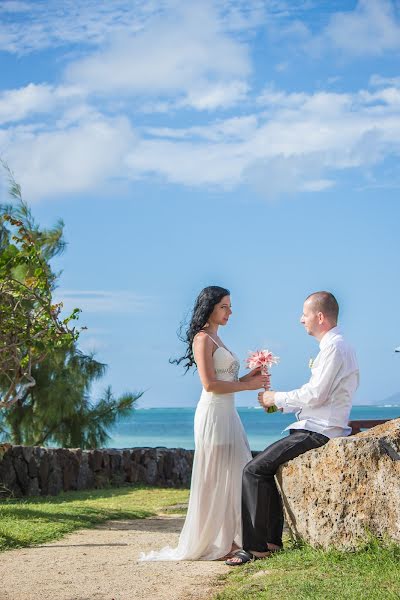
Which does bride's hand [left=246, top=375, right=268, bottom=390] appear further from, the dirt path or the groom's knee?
the dirt path

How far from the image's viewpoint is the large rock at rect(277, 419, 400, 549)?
6.18 meters

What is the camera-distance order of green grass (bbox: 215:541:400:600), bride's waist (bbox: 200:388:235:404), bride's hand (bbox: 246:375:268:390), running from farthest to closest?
bride's waist (bbox: 200:388:235:404)
bride's hand (bbox: 246:375:268:390)
green grass (bbox: 215:541:400:600)

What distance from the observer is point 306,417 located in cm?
689

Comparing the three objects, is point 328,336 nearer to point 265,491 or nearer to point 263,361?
point 263,361

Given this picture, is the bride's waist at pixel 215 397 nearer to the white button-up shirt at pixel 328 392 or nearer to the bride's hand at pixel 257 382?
the bride's hand at pixel 257 382

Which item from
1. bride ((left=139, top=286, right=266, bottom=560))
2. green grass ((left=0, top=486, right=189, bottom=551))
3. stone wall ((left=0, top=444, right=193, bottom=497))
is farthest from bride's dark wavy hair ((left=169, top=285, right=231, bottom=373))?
stone wall ((left=0, top=444, right=193, bottom=497))

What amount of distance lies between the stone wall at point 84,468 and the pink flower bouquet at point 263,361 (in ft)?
22.2

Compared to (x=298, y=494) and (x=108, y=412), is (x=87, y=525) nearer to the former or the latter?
(x=298, y=494)

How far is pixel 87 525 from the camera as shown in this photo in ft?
35.0

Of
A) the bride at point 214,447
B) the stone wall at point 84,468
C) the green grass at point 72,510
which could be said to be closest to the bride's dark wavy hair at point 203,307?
the bride at point 214,447

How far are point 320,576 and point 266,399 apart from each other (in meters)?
1.50

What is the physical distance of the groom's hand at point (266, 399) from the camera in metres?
6.88

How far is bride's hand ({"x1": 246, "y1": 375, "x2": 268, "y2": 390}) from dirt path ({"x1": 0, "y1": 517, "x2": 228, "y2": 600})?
4.75 ft

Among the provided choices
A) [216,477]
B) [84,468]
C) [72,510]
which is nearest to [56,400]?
[84,468]
